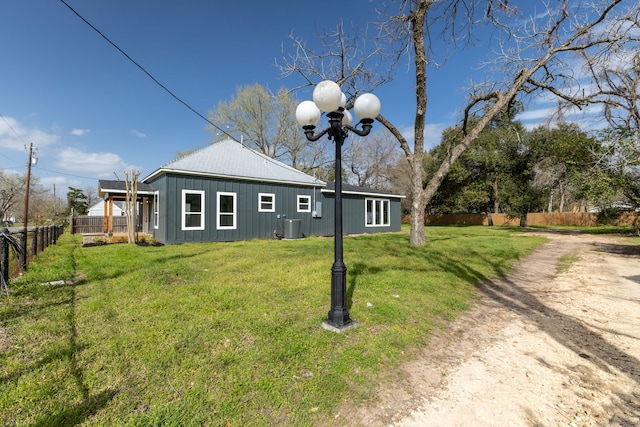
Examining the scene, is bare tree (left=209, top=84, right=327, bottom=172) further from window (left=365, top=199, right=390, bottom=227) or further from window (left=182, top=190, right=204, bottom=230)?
window (left=182, top=190, right=204, bottom=230)

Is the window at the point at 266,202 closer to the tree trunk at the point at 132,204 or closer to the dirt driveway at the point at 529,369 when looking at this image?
the tree trunk at the point at 132,204

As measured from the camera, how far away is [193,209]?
37.9 feet

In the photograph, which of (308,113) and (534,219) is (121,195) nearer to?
(308,113)

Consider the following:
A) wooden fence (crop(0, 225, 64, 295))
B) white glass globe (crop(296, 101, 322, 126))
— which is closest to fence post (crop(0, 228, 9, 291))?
wooden fence (crop(0, 225, 64, 295))

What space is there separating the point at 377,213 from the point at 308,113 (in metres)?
15.6

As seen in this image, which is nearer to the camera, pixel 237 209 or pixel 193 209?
pixel 193 209

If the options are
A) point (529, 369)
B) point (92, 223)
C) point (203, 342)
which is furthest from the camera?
point (92, 223)

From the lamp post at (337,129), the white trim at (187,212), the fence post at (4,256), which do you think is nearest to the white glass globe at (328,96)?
the lamp post at (337,129)

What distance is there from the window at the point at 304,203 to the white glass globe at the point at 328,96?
34.6ft

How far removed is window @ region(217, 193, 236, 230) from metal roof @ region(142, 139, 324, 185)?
0.88m

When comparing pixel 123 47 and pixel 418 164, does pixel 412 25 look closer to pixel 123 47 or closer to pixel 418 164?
pixel 418 164

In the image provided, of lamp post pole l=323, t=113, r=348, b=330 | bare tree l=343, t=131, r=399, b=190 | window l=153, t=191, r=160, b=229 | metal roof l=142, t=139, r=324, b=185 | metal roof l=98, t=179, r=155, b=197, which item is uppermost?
bare tree l=343, t=131, r=399, b=190

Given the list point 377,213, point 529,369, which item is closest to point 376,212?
point 377,213

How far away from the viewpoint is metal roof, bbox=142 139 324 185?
11.1m
